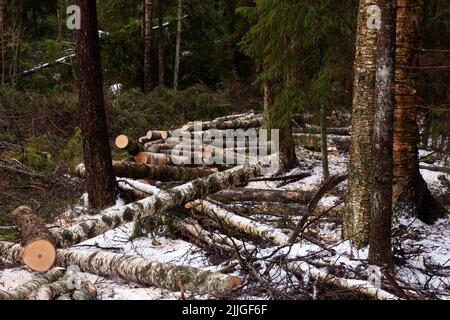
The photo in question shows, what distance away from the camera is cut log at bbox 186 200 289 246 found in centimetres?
641

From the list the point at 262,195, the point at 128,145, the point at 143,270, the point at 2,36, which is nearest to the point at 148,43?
the point at 2,36

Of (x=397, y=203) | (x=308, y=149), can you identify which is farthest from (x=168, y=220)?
(x=308, y=149)

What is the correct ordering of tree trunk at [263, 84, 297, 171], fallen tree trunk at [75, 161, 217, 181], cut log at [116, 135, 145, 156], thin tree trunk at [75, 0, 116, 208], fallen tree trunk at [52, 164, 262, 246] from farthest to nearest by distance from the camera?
tree trunk at [263, 84, 297, 171] → cut log at [116, 135, 145, 156] → fallen tree trunk at [75, 161, 217, 181] → thin tree trunk at [75, 0, 116, 208] → fallen tree trunk at [52, 164, 262, 246]

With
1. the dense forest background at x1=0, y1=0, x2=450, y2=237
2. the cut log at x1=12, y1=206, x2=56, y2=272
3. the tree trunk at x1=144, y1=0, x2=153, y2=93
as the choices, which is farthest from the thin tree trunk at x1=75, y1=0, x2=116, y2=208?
the tree trunk at x1=144, y1=0, x2=153, y2=93

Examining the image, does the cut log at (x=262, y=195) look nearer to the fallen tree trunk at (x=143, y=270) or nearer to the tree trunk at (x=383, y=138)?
the fallen tree trunk at (x=143, y=270)

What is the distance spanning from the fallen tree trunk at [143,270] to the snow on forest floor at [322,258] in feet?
0.30

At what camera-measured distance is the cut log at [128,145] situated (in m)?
9.41

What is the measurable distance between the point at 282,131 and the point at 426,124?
334 centimetres

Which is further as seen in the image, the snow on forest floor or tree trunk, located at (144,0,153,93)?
tree trunk, located at (144,0,153,93)

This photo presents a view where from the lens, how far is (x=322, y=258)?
18.8 ft

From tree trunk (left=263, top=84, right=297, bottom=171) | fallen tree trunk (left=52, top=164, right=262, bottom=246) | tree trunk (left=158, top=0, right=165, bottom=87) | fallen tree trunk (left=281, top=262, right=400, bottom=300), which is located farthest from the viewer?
tree trunk (left=158, top=0, right=165, bottom=87)

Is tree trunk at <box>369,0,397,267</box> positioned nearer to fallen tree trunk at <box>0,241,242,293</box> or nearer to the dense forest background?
the dense forest background

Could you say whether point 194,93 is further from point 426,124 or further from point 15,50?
point 426,124

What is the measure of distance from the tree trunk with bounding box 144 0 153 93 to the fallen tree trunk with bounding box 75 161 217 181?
29.2 ft
